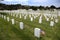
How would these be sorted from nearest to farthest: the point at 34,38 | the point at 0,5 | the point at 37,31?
the point at 37,31 → the point at 34,38 → the point at 0,5

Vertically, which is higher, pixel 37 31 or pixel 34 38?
pixel 37 31

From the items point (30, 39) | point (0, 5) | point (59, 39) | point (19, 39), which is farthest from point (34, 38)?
point (0, 5)

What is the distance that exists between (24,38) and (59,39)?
224 cm

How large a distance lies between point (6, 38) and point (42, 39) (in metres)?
2.32

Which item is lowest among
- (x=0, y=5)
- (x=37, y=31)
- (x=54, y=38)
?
(x=0, y=5)

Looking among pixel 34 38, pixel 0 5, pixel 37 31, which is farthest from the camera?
pixel 0 5

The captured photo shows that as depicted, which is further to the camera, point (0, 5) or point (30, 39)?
point (0, 5)

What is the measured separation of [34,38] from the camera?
10500 millimetres

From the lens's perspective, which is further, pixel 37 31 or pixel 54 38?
pixel 54 38

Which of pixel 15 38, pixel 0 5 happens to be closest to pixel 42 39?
pixel 15 38

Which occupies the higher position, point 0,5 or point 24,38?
point 24,38

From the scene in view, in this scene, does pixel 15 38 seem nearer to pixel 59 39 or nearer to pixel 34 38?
pixel 34 38

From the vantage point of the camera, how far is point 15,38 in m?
10.6

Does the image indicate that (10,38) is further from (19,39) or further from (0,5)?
(0,5)
